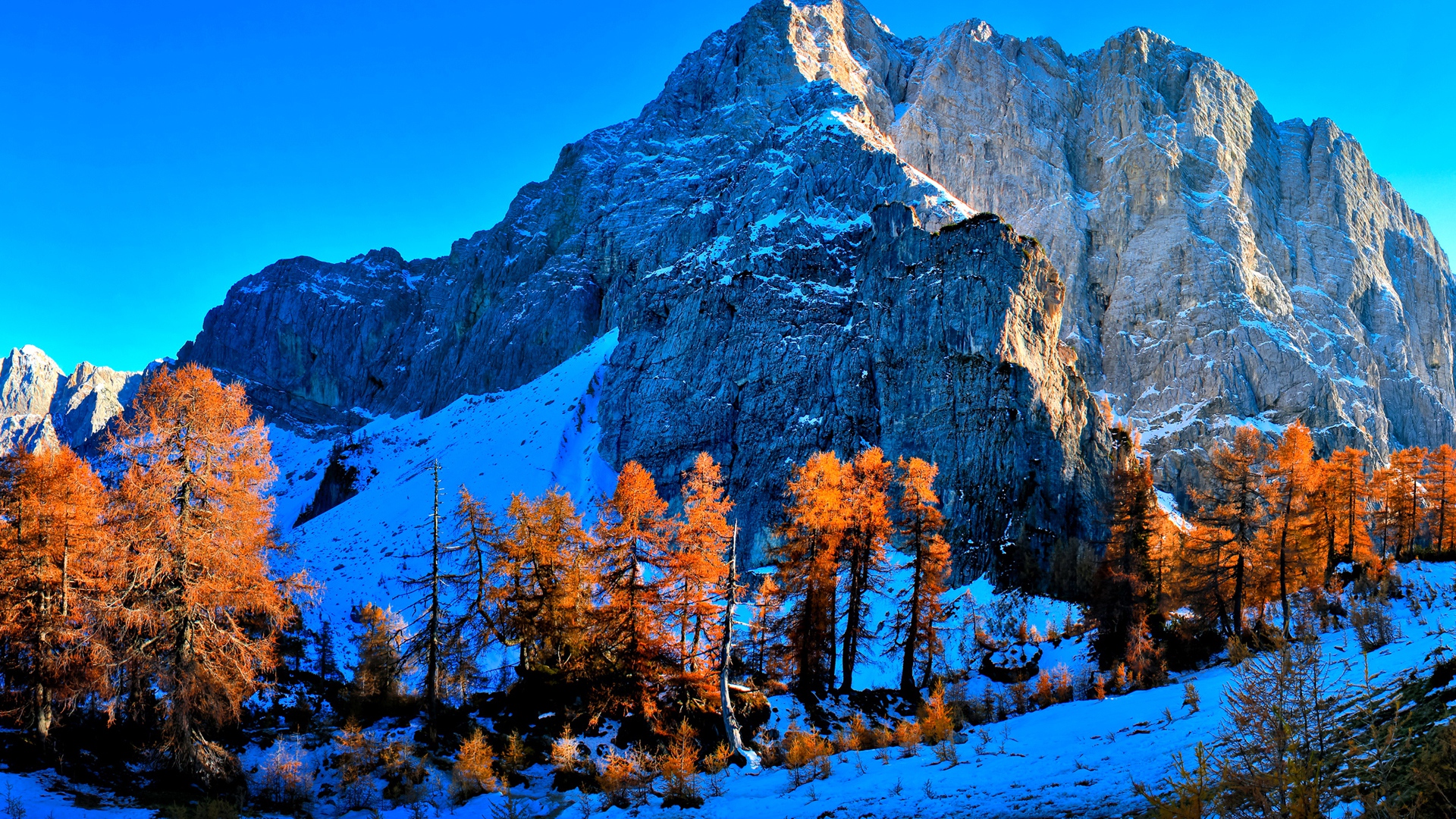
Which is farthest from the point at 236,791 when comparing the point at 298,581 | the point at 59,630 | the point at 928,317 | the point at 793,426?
the point at 928,317

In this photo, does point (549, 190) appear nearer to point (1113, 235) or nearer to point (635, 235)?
point (635, 235)

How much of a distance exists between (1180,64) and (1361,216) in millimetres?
40556

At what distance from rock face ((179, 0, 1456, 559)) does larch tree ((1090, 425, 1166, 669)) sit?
2449 centimetres

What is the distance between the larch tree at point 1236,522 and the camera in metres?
26.9

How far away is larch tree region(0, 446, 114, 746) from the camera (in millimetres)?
16562

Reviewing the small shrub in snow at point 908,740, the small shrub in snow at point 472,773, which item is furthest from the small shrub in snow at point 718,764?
the small shrub in snow at point 472,773

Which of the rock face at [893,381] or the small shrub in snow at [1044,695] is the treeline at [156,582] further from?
the rock face at [893,381]

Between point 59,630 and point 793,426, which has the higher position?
point 793,426

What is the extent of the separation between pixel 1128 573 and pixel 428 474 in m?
67.7

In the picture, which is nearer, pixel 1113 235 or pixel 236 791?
pixel 236 791

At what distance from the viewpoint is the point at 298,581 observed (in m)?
18.3

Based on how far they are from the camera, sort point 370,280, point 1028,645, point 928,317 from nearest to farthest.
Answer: point 1028,645
point 928,317
point 370,280

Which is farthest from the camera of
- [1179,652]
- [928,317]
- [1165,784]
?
[928,317]

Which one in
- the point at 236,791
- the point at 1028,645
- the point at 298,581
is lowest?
the point at 236,791
